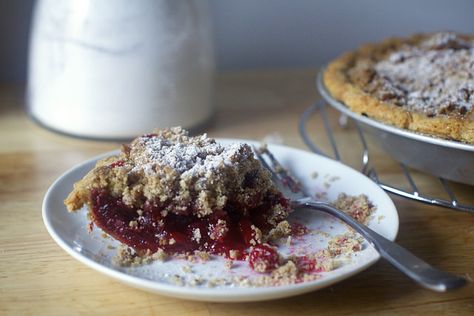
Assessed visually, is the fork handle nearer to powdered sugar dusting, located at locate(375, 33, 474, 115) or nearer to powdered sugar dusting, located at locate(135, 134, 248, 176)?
powdered sugar dusting, located at locate(135, 134, 248, 176)

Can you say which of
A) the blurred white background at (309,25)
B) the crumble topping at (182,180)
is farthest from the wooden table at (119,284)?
the blurred white background at (309,25)

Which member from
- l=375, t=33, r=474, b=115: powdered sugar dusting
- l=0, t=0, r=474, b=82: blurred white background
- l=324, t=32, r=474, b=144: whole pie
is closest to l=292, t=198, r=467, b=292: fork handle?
l=324, t=32, r=474, b=144: whole pie

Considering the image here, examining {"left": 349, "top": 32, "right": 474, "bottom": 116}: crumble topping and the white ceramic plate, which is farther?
{"left": 349, "top": 32, "right": 474, "bottom": 116}: crumble topping

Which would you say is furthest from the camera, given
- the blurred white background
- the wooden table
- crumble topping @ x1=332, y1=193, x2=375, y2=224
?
the blurred white background

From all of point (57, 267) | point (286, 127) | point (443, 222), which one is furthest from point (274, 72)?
point (57, 267)

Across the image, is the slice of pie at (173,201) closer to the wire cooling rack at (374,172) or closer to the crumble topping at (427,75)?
the wire cooling rack at (374,172)

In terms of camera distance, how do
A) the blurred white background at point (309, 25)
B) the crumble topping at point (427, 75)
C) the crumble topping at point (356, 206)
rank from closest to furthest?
the crumble topping at point (356, 206) → the crumble topping at point (427, 75) → the blurred white background at point (309, 25)
